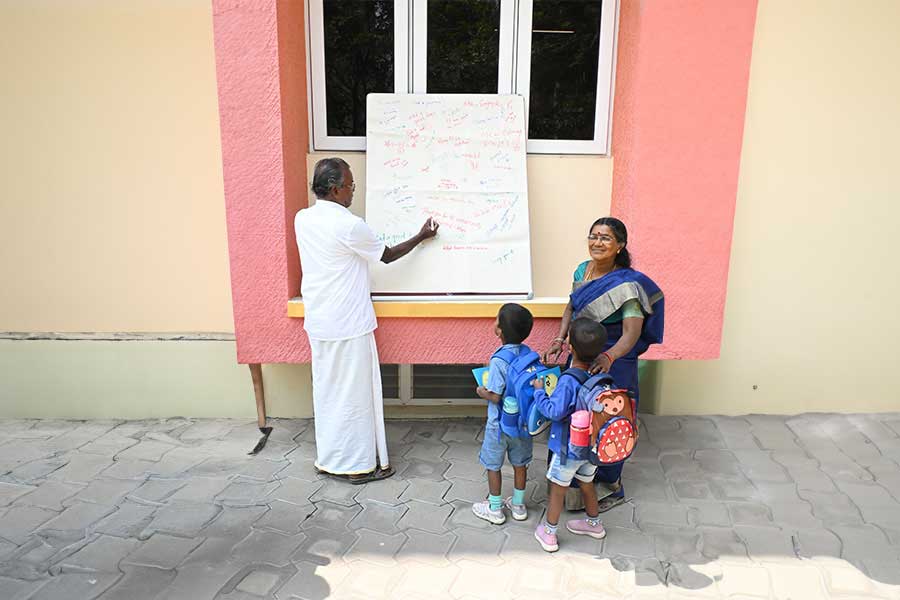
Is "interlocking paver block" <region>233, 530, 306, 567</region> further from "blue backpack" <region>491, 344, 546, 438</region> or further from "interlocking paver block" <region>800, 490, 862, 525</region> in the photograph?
"interlocking paver block" <region>800, 490, 862, 525</region>

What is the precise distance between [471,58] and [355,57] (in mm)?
758

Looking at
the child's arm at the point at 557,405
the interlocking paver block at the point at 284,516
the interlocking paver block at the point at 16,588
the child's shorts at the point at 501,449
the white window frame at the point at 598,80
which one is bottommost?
the interlocking paver block at the point at 284,516

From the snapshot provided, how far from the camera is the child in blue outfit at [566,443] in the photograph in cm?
268

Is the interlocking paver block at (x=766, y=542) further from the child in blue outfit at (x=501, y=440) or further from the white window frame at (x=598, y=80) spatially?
the white window frame at (x=598, y=80)

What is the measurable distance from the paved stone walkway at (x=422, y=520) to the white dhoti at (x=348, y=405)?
0.16 meters

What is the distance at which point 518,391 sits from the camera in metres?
2.82

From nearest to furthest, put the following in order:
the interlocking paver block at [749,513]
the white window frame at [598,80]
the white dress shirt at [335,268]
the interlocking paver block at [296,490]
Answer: the interlocking paver block at [749,513] → the white dress shirt at [335,268] → the interlocking paver block at [296,490] → the white window frame at [598,80]

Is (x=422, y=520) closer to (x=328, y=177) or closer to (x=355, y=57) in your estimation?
(x=328, y=177)

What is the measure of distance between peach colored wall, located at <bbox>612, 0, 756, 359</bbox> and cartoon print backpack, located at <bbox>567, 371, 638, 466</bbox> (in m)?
1.23

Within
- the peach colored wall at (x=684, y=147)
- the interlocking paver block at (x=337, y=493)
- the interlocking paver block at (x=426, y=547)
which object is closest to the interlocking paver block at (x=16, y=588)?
the interlocking paver block at (x=337, y=493)

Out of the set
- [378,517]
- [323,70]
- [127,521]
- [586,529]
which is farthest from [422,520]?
[323,70]

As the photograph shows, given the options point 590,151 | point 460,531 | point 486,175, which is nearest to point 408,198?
point 486,175

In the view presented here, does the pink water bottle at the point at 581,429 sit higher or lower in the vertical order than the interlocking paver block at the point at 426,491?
higher

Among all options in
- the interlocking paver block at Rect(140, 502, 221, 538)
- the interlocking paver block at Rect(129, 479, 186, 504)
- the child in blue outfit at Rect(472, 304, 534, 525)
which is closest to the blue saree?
the child in blue outfit at Rect(472, 304, 534, 525)
